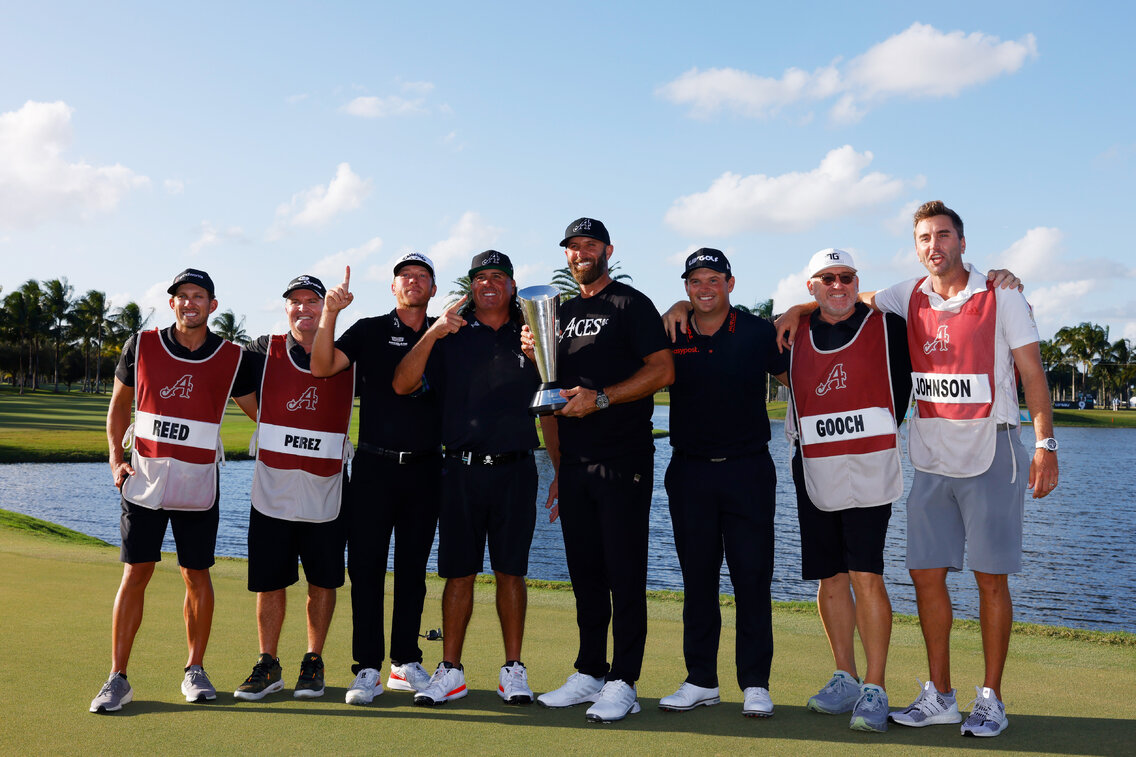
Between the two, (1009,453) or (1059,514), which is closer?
(1009,453)

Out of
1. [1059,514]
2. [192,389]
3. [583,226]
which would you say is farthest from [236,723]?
[1059,514]

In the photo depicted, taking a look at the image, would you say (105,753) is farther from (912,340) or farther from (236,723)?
(912,340)

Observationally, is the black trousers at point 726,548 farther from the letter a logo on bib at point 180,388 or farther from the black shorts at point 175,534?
the letter a logo on bib at point 180,388

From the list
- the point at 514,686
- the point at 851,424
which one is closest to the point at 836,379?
the point at 851,424

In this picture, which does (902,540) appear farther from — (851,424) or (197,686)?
(197,686)

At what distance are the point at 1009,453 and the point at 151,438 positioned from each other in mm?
4699

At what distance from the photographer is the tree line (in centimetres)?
9931

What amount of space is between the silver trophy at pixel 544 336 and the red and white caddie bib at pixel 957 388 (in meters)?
1.93

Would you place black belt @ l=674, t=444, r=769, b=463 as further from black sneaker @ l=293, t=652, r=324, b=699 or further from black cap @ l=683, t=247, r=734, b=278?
black sneaker @ l=293, t=652, r=324, b=699

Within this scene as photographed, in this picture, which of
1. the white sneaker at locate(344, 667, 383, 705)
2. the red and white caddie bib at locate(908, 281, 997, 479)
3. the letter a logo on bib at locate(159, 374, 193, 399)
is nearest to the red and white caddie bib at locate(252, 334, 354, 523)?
the letter a logo on bib at locate(159, 374, 193, 399)

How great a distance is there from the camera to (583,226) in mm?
5016

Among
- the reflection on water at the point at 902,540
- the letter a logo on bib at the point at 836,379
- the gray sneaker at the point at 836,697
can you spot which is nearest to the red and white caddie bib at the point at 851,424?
the letter a logo on bib at the point at 836,379

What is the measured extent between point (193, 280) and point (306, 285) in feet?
2.11

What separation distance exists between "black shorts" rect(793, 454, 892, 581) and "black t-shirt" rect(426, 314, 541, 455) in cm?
160
